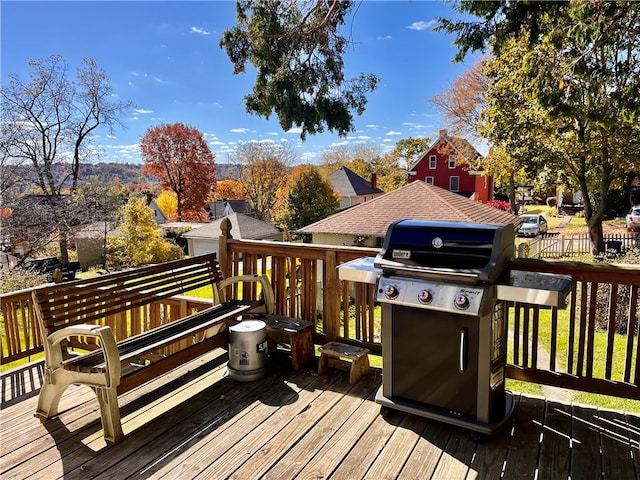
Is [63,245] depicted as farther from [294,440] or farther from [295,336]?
[294,440]

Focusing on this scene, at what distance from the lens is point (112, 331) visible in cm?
300

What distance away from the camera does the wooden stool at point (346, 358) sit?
3.11m

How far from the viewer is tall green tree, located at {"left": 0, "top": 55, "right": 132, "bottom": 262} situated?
1331cm

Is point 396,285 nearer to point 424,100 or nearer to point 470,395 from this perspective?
point 470,395

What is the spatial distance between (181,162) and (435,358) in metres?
30.9

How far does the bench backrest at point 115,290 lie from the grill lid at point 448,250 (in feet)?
6.25

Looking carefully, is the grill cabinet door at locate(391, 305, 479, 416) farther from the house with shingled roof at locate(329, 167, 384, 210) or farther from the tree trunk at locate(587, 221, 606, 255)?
the house with shingled roof at locate(329, 167, 384, 210)

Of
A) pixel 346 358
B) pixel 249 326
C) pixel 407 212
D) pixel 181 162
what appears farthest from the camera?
pixel 181 162

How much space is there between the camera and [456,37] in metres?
4.38

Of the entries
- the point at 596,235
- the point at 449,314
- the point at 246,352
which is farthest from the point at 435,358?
the point at 596,235

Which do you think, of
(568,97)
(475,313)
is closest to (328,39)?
(568,97)

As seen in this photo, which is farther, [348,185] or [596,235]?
[348,185]

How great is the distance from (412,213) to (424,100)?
12.7 metres

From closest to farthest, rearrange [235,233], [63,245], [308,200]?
[63,245] → [235,233] → [308,200]
